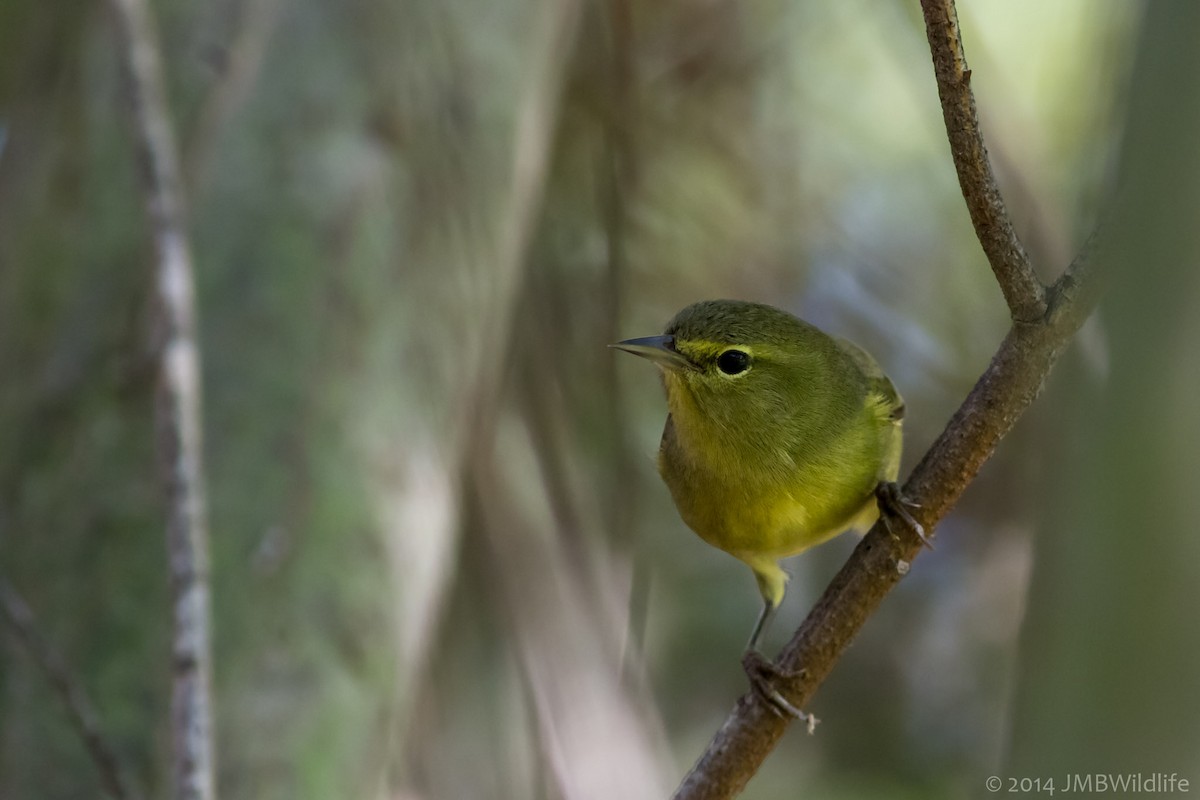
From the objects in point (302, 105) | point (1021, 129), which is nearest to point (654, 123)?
point (1021, 129)

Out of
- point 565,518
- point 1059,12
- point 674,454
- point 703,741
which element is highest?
point 1059,12

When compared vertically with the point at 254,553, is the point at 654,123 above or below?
above

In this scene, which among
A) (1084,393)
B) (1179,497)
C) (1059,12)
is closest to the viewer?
(1179,497)

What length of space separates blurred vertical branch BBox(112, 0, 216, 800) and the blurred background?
0.21 m

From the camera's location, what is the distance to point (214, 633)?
2.80 metres

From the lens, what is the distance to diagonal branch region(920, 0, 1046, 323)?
66.1 inches

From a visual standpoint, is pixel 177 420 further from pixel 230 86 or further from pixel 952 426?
pixel 952 426

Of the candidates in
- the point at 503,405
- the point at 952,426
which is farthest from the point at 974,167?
the point at 503,405

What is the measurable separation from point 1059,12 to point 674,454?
303 cm

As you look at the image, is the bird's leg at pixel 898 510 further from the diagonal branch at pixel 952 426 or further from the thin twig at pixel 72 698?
the thin twig at pixel 72 698

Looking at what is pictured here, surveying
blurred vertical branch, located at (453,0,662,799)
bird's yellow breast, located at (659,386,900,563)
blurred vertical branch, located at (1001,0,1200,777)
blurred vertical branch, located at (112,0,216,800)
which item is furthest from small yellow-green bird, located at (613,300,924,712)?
blurred vertical branch, located at (1001,0,1200,777)

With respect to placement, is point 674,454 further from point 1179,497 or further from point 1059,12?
point 1059,12

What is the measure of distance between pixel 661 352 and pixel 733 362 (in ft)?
0.61

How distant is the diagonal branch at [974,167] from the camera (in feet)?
5.51
